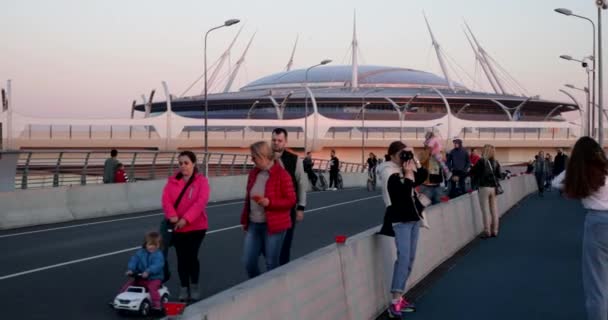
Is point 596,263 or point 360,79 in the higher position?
point 360,79

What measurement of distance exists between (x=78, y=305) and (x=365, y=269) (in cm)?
296

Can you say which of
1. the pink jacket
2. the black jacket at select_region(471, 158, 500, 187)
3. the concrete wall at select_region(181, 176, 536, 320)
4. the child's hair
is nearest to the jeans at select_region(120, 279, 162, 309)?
the child's hair

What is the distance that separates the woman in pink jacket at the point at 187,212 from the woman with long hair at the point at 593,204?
12.3 ft

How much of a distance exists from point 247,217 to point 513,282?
388 cm

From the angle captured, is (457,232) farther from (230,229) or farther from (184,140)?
(184,140)

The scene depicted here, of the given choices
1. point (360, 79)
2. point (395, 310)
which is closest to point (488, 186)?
point (395, 310)

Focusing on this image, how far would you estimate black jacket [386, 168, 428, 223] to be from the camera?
9.13 metres

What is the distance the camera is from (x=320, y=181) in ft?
131

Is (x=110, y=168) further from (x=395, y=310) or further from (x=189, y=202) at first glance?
(x=395, y=310)

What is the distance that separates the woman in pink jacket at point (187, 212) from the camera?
371 inches

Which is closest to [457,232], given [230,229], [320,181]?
[230,229]

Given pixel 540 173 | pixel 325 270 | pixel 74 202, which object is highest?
pixel 325 270

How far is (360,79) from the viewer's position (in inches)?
4646

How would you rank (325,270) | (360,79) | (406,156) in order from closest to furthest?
(325,270), (406,156), (360,79)
